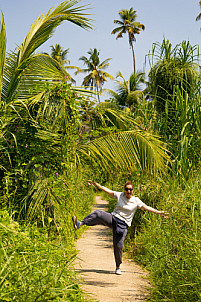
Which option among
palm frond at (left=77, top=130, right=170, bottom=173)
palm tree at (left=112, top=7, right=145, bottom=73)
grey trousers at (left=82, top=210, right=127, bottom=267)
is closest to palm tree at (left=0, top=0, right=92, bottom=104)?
palm frond at (left=77, top=130, right=170, bottom=173)

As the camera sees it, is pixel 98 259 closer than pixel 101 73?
Yes

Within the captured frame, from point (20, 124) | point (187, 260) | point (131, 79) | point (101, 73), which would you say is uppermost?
point (101, 73)

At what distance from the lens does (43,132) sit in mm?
5180

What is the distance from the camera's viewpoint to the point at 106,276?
5.44 meters

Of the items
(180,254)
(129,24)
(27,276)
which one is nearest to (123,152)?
(180,254)

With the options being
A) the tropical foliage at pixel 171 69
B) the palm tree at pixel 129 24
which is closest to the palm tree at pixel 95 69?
the palm tree at pixel 129 24

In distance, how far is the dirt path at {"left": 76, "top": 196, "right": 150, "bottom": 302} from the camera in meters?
4.44

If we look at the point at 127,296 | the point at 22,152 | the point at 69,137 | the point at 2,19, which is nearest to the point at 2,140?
the point at 22,152

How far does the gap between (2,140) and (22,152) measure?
0.39m

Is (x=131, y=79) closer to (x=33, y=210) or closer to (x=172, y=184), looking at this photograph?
(x=172, y=184)

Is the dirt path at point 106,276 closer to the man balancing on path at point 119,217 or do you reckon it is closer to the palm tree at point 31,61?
the man balancing on path at point 119,217

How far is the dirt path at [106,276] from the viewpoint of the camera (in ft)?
14.6

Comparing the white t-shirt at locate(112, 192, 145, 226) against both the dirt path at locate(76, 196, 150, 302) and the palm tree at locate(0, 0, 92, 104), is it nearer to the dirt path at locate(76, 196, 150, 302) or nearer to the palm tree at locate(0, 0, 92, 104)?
the dirt path at locate(76, 196, 150, 302)

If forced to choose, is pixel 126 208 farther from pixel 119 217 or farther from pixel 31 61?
pixel 31 61
